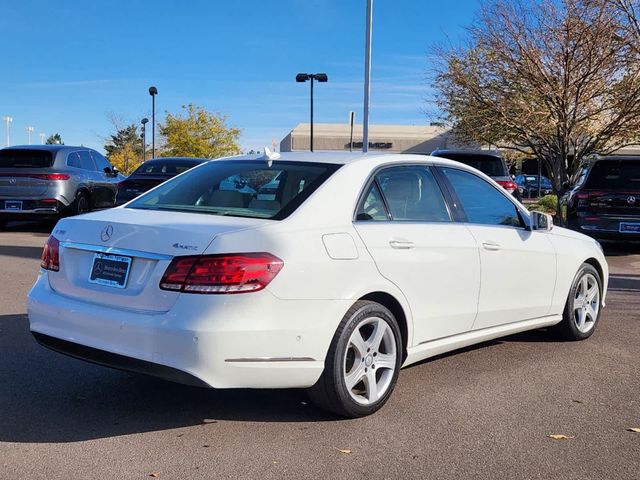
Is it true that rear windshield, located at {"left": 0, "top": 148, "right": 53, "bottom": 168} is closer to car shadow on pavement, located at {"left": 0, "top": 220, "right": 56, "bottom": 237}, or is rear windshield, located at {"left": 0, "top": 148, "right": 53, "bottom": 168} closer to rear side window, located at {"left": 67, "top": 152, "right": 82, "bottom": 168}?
rear side window, located at {"left": 67, "top": 152, "right": 82, "bottom": 168}

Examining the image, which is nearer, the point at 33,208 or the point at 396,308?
the point at 396,308

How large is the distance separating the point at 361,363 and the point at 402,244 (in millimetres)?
794

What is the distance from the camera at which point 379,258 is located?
4316 millimetres

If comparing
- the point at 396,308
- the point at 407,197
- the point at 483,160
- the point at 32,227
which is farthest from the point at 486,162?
the point at 396,308

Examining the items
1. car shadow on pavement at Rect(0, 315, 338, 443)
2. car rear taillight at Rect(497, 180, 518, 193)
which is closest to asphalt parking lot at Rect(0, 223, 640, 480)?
car shadow on pavement at Rect(0, 315, 338, 443)

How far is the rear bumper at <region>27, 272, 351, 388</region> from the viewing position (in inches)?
146

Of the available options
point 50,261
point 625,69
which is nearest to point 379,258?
point 50,261

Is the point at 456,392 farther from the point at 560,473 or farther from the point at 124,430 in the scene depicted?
the point at 124,430

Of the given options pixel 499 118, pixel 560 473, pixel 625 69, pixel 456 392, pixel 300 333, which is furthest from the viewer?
pixel 499 118

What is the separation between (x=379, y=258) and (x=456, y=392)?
1195 millimetres

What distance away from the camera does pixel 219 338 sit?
368 centimetres

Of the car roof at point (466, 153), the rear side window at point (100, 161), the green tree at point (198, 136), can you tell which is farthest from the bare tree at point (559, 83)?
the green tree at point (198, 136)

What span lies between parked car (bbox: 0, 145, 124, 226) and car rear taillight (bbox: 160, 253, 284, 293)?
11.4 metres

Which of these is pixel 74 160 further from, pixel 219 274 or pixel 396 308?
pixel 219 274
